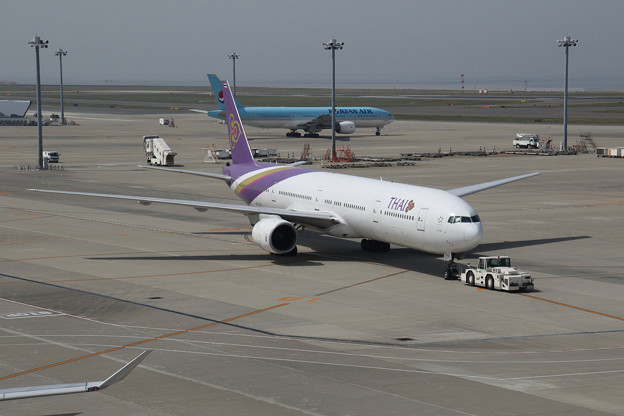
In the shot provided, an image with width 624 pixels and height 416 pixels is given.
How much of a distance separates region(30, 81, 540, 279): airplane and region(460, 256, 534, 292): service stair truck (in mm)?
1069

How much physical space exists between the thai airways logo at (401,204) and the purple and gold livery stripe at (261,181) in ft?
33.3

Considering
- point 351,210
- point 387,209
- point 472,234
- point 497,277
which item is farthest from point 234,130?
point 497,277

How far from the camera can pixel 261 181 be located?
178ft

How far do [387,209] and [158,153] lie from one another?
5940cm

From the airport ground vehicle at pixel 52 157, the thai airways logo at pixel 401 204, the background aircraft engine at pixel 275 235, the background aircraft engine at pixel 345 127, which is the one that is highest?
the background aircraft engine at pixel 345 127

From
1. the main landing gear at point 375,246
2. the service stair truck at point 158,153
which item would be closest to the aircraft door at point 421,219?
the main landing gear at point 375,246

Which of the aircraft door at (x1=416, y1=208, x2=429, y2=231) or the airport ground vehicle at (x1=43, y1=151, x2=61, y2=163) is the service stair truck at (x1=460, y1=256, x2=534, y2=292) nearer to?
the aircraft door at (x1=416, y1=208, x2=429, y2=231)

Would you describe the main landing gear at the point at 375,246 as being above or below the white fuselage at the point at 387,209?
below

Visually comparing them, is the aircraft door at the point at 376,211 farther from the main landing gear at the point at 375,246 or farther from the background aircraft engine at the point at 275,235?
the main landing gear at the point at 375,246

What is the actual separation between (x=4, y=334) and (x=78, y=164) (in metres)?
72.1

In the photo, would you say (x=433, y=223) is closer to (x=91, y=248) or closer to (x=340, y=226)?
(x=340, y=226)

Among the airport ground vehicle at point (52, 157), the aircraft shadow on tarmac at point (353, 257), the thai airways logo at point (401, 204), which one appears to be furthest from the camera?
the airport ground vehicle at point (52, 157)

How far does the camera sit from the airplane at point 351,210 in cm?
4088

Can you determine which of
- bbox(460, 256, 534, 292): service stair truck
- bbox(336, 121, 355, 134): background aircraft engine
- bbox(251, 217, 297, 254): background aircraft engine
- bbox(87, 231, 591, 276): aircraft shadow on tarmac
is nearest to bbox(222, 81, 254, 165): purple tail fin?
bbox(87, 231, 591, 276): aircraft shadow on tarmac
